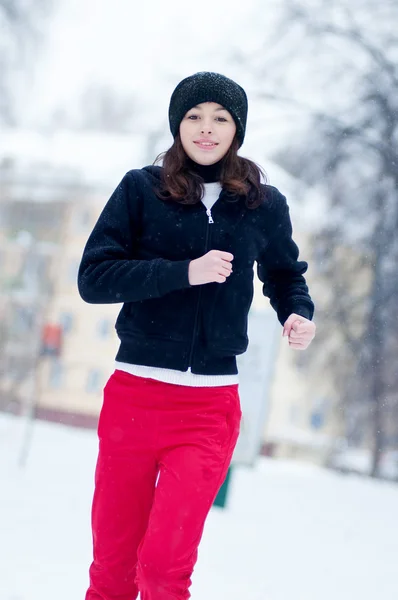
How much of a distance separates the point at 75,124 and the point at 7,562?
726 cm

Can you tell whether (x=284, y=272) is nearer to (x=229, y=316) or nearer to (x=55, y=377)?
(x=229, y=316)

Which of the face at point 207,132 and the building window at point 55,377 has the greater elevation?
the face at point 207,132

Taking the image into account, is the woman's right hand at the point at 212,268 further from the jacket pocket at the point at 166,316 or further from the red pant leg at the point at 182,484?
the red pant leg at the point at 182,484

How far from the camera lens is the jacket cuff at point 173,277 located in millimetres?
1385

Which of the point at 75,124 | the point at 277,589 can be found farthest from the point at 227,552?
the point at 75,124

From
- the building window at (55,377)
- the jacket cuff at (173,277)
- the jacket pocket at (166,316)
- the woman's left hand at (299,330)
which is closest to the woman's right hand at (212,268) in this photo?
the jacket cuff at (173,277)

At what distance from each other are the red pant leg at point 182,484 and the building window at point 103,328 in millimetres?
12794

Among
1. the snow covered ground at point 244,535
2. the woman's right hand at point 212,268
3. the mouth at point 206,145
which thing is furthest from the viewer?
the snow covered ground at point 244,535

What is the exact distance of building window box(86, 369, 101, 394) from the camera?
14.2m

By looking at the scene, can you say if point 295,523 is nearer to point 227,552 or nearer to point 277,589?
point 227,552

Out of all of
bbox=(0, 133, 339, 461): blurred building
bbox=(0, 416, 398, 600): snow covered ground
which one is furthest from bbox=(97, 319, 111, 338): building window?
bbox=(0, 416, 398, 600): snow covered ground

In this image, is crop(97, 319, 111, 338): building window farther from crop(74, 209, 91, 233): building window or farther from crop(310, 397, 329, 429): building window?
crop(310, 397, 329, 429): building window

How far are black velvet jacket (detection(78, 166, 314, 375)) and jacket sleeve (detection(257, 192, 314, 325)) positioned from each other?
16 mm

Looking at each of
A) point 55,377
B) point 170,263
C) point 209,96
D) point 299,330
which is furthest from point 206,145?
point 55,377
